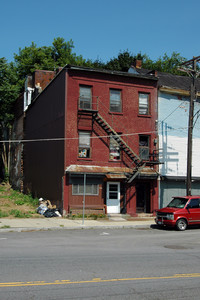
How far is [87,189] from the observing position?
23203 mm

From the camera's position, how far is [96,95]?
80.2ft

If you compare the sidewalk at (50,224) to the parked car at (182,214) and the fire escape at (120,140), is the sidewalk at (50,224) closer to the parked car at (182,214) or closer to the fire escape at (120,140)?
the parked car at (182,214)

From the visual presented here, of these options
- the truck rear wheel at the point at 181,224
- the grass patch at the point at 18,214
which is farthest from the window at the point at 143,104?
the grass patch at the point at 18,214

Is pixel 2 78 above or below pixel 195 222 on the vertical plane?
above

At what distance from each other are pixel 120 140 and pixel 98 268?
51.5 ft

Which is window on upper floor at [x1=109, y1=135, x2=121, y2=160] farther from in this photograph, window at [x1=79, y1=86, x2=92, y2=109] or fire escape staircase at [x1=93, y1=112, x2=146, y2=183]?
window at [x1=79, y1=86, x2=92, y2=109]

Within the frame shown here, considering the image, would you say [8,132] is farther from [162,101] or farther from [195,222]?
[195,222]

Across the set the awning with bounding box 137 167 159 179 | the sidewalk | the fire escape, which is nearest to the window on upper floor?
the fire escape

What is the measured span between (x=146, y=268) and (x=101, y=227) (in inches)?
397

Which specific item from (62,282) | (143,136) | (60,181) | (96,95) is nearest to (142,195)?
(143,136)

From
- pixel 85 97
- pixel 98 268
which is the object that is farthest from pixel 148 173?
pixel 98 268

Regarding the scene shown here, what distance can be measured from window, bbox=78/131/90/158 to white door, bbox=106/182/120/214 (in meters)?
2.59

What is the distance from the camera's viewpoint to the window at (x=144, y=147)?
83.4ft

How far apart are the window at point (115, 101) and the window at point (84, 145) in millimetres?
2818
